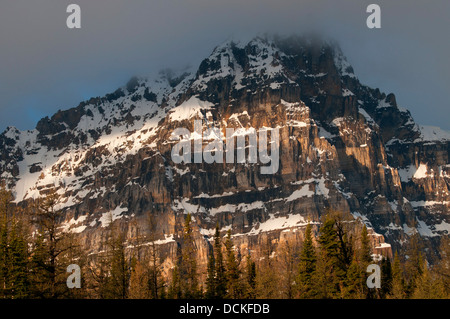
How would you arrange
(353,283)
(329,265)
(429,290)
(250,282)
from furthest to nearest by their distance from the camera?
(250,282) → (329,265) → (353,283) → (429,290)

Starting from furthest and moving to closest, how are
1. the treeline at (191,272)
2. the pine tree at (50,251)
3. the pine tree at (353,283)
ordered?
the pine tree at (353,283)
the treeline at (191,272)
the pine tree at (50,251)

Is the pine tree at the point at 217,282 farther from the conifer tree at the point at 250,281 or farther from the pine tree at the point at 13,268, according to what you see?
the pine tree at the point at 13,268

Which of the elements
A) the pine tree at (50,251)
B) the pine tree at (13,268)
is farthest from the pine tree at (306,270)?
the pine tree at (13,268)

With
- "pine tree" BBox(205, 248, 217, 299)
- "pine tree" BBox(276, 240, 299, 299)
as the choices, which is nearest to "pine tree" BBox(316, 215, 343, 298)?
"pine tree" BBox(276, 240, 299, 299)

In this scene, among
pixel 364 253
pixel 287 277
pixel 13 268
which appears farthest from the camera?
pixel 364 253

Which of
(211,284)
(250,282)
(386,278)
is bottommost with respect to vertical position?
(211,284)

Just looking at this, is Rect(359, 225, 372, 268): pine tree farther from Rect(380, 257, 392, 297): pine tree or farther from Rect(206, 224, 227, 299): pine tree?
Rect(206, 224, 227, 299): pine tree

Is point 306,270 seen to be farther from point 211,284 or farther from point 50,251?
point 50,251

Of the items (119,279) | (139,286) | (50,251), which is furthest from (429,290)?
(50,251)

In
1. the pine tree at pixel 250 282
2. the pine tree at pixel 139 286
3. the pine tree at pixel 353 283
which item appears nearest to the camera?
the pine tree at pixel 353 283

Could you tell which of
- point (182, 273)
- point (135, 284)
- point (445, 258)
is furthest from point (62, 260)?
point (445, 258)

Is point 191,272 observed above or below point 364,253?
below
